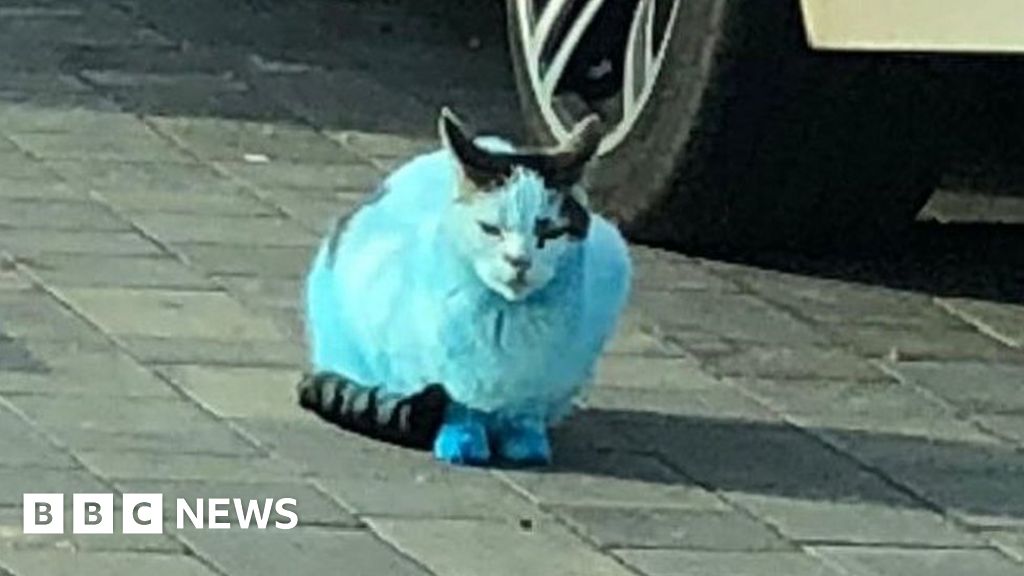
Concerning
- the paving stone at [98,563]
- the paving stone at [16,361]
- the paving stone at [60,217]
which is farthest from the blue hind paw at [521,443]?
the paving stone at [60,217]

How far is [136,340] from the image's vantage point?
5.46 metres

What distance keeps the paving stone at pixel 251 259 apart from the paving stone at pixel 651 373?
0.66 meters

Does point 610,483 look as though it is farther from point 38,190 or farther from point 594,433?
point 38,190

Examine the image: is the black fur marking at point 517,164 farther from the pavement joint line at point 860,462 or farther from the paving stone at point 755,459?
the pavement joint line at point 860,462

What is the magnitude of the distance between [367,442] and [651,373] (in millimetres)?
636

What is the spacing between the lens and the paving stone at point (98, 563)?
4.41 metres

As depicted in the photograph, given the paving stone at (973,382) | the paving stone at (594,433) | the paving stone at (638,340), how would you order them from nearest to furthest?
the paving stone at (594,433) < the paving stone at (973,382) < the paving stone at (638,340)

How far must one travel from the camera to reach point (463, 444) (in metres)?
4.93

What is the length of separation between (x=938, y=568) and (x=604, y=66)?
180cm

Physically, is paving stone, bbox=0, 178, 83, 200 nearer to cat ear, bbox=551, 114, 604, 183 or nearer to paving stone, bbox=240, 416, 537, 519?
paving stone, bbox=240, 416, 537, 519

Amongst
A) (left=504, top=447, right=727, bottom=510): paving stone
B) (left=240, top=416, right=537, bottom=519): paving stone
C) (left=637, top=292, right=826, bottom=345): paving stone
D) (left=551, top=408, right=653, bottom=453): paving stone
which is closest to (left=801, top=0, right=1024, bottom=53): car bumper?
(left=637, top=292, right=826, bottom=345): paving stone

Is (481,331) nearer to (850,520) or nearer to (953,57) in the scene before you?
(850,520)

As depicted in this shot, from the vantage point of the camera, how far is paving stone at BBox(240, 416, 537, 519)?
477 centimetres

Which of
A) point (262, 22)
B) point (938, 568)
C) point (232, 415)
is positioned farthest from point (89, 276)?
point (262, 22)
